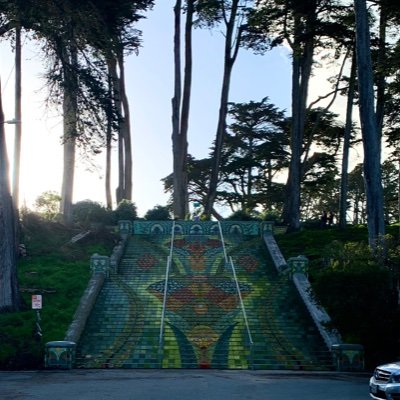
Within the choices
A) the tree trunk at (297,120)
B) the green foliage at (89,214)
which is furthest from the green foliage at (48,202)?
the tree trunk at (297,120)

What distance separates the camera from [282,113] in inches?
2251

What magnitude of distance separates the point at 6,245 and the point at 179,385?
1004 centimetres

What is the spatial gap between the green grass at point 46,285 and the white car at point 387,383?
11.0 m

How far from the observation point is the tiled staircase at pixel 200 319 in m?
21.3

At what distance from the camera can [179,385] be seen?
15984 mm

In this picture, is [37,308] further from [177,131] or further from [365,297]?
[177,131]

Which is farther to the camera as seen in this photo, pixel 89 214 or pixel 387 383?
pixel 89 214

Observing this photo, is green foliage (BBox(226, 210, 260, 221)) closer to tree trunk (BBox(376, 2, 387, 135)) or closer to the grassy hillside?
the grassy hillside

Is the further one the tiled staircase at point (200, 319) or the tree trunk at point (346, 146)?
the tree trunk at point (346, 146)

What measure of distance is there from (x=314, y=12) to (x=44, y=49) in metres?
17.6

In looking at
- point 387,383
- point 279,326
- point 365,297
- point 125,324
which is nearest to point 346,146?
point 279,326

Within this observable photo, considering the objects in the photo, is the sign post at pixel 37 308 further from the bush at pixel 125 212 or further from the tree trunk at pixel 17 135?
the bush at pixel 125 212

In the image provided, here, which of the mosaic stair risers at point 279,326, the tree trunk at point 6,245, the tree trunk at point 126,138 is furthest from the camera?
the tree trunk at point 126,138

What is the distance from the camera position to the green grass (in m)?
21.0
